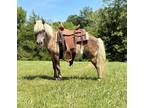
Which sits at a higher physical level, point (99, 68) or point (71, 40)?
point (71, 40)

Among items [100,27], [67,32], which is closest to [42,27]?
[67,32]

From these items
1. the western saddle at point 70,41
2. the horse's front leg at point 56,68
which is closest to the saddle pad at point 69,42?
the western saddle at point 70,41

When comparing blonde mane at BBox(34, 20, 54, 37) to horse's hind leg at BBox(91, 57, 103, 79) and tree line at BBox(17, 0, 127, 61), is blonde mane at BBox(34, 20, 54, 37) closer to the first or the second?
tree line at BBox(17, 0, 127, 61)

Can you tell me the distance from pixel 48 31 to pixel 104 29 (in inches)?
12.4

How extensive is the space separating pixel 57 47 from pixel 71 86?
241 millimetres

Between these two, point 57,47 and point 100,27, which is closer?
point 100,27

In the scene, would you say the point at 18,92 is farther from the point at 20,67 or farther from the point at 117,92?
the point at 117,92

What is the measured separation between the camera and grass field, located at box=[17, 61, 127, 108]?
591 cm

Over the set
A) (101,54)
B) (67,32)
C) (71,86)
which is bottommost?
(71,86)

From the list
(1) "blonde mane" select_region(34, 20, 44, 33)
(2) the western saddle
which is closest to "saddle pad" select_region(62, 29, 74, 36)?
(2) the western saddle

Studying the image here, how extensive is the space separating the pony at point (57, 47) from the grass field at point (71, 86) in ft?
0.10

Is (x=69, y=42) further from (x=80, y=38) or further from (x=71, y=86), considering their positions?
(x=71, y=86)

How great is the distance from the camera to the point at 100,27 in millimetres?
5938
